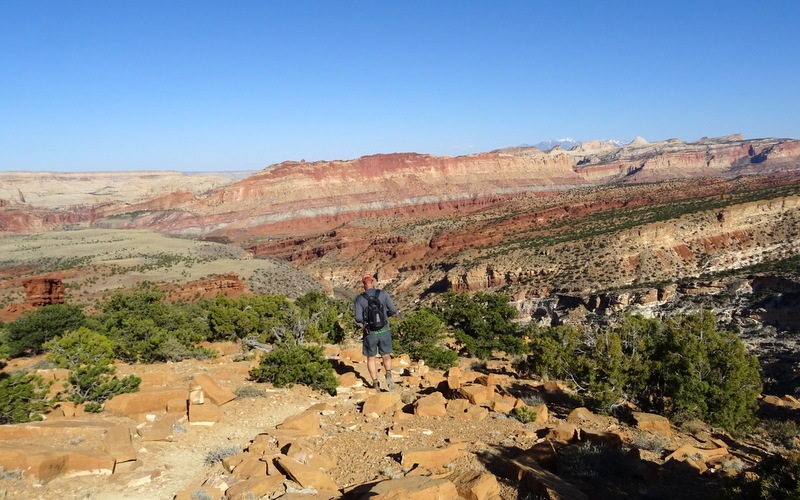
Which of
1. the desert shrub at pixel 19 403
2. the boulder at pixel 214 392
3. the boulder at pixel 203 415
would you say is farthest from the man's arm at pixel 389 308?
the desert shrub at pixel 19 403

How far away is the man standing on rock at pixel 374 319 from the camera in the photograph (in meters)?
9.26

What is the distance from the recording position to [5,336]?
2180 centimetres

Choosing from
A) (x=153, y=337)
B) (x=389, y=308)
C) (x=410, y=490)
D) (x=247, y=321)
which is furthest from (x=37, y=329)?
(x=410, y=490)

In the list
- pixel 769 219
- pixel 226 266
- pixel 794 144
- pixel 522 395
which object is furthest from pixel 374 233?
pixel 794 144

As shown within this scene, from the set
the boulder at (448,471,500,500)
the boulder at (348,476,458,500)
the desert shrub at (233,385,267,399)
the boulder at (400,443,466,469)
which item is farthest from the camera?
the desert shrub at (233,385,267,399)

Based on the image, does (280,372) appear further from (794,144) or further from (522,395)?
(794,144)

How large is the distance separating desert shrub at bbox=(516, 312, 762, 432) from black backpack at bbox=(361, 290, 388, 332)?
4337mm

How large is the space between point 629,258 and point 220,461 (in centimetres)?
4471

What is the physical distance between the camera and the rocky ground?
17.0 feet

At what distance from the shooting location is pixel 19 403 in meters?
7.25

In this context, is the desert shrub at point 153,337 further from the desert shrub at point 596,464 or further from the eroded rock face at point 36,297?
the eroded rock face at point 36,297

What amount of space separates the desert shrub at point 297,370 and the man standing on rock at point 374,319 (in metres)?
0.94

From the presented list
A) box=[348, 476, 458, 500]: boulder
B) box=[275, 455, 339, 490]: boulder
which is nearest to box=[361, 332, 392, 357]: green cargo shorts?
box=[275, 455, 339, 490]: boulder

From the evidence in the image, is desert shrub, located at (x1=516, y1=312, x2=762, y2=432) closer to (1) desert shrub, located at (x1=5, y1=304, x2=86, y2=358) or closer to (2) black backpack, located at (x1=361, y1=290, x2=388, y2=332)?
(2) black backpack, located at (x1=361, y1=290, x2=388, y2=332)
